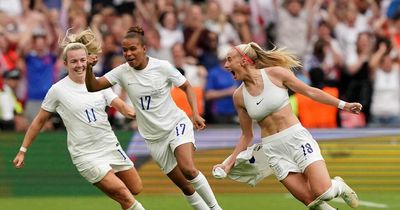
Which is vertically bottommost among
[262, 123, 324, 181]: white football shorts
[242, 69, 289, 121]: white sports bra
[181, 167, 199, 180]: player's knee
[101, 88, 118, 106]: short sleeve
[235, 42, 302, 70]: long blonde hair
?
[181, 167, 199, 180]: player's knee

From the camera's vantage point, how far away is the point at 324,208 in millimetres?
13055

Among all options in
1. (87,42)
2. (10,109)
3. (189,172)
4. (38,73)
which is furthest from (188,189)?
(38,73)

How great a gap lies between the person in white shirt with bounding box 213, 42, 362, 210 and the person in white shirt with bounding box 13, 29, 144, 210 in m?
1.28

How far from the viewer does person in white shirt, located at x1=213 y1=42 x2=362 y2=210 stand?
13.1 m

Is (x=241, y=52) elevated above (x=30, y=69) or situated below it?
above

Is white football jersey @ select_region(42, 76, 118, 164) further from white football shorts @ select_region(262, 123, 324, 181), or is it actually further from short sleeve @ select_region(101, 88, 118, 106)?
white football shorts @ select_region(262, 123, 324, 181)

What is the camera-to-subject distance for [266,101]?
13328 millimetres

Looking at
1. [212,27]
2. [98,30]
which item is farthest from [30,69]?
[212,27]

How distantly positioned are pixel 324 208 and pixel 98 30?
9.45 meters

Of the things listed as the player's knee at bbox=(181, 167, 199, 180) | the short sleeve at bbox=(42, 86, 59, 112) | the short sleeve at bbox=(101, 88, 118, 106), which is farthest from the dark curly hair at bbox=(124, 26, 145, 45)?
the player's knee at bbox=(181, 167, 199, 180)

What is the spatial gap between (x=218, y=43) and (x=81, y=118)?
325 inches

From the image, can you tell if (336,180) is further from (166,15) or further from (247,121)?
(166,15)

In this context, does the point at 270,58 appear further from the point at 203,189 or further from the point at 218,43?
the point at 218,43

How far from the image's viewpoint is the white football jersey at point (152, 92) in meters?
14.4
